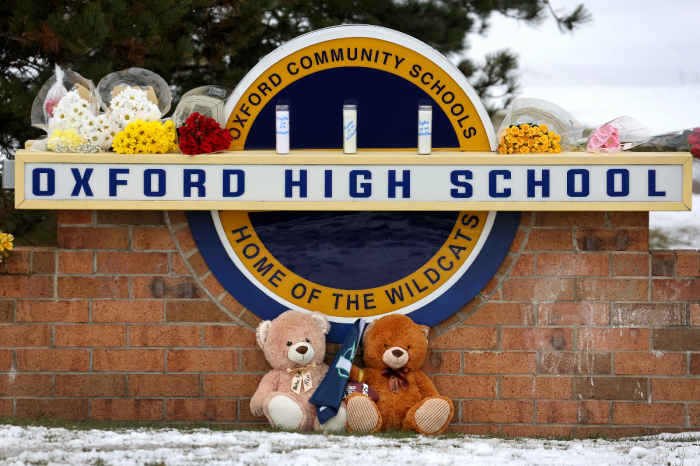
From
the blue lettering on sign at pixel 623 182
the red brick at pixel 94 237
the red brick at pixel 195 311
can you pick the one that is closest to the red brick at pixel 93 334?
the red brick at pixel 195 311

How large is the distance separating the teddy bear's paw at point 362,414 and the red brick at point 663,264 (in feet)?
5.34

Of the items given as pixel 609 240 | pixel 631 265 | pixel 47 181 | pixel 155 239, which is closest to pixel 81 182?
pixel 47 181

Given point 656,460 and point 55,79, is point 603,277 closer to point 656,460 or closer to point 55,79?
point 656,460

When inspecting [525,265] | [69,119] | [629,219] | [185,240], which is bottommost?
[525,265]

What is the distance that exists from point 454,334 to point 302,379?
835mm

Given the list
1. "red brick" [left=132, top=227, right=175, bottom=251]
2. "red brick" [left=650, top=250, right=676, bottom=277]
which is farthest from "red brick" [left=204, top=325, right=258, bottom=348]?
"red brick" [left=650, top=250, right=676, bottom=277]

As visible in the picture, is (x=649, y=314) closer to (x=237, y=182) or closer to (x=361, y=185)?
(x=361, y=185)

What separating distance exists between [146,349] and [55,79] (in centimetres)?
153

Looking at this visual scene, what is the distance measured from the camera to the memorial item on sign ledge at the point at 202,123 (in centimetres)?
366

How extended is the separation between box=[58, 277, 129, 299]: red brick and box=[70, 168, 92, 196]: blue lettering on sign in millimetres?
526

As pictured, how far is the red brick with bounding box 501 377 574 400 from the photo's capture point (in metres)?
3.92

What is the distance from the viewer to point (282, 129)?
3.67m

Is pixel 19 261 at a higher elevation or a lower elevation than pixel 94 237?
lower

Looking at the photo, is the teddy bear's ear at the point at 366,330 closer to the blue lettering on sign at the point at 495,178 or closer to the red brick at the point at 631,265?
the blue lettering on sign at the point at 495,178
